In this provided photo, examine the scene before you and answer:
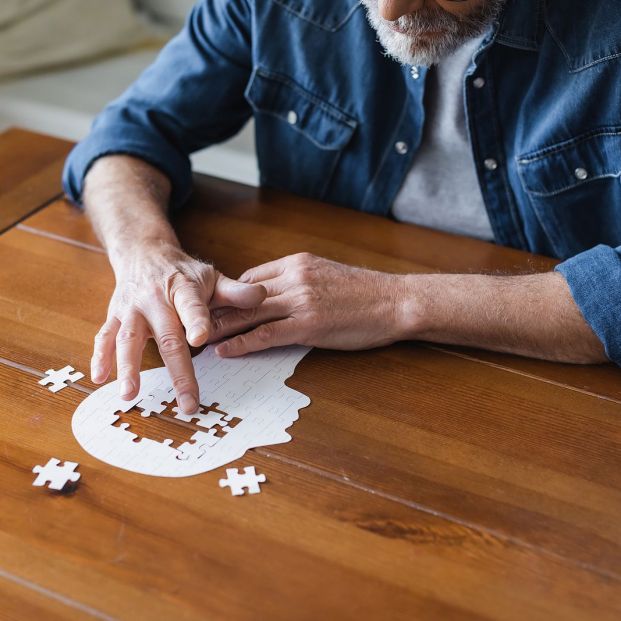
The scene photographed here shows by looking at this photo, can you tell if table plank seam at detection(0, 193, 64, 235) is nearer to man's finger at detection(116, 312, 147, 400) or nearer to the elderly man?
the elderly man

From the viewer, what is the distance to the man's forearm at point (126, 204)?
147 cm

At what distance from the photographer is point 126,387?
1150mm

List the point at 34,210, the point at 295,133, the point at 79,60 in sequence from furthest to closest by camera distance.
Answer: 1. the point at 79,60
2. the point at 295,133
3. the point at 34,210

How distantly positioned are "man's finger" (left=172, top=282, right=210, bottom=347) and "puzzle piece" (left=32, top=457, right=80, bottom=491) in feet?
0.85

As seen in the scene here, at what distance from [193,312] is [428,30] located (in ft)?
2.04

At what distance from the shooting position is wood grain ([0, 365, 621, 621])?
889 mm

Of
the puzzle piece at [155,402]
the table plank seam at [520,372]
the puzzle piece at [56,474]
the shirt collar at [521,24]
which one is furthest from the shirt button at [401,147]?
the puzzle piece at [56,474]

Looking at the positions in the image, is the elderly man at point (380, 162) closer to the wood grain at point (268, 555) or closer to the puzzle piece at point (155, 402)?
the puzzle piece at point (155, 402)

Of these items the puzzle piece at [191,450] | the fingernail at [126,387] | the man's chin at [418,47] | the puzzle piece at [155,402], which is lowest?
the puzzle piece at [155,402]

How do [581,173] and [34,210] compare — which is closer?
[581,173]

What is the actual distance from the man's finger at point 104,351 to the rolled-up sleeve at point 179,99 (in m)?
0.48

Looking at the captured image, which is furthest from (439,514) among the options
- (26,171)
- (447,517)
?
(26,171)

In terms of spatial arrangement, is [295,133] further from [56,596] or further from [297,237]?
[56,596]

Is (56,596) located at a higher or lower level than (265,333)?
lower
